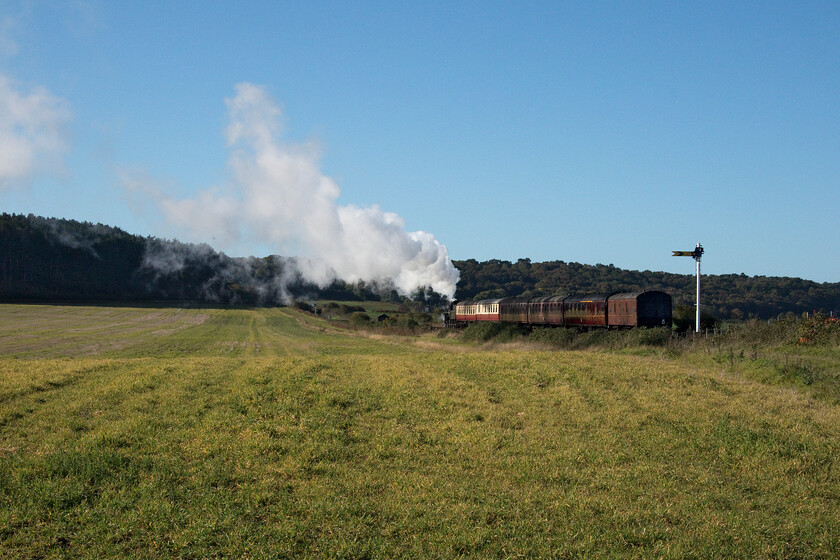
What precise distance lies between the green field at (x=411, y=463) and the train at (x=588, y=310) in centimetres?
2231

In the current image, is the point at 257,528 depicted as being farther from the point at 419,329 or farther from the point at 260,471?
the point at 419,329

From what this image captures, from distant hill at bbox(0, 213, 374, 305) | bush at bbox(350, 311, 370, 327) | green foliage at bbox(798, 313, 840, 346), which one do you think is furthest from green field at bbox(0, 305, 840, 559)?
distant hill at bbox(0, 213, 374, 305)

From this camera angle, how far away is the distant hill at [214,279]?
10806 cm

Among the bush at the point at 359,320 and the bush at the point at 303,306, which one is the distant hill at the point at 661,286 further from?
the bush at the point at 303,306

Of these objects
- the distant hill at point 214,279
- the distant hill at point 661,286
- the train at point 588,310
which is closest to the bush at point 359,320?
the train at point 588,310

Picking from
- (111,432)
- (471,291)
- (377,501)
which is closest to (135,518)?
(377,501)

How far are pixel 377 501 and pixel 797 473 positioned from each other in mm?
8223

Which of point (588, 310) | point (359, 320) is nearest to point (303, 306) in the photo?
point (359, 320)

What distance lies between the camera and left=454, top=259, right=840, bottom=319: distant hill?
3720 inches

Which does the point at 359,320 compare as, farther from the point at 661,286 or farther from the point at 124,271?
the point at 661,286

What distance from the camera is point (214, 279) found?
150 metres

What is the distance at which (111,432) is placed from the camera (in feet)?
41.6

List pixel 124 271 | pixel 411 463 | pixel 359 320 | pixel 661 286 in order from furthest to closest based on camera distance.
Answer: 1. pixel 661 286
2. pixel 124 271
3. pixel 359 320
4. pixel 411 463

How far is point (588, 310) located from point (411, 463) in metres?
38.0
